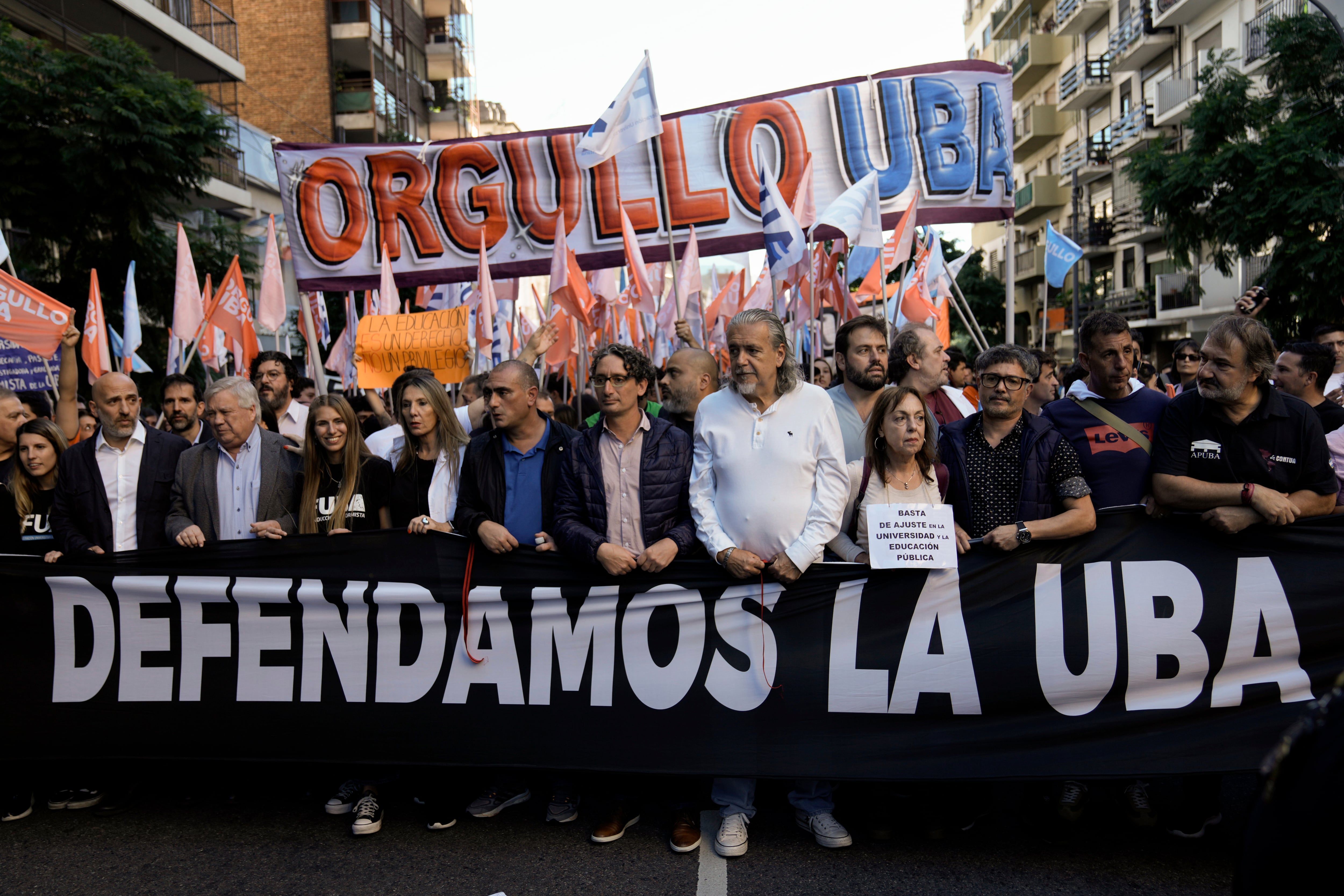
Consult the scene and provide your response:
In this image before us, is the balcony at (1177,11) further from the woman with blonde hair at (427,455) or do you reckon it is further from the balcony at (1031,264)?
the woman with blonde hair at (427,455)

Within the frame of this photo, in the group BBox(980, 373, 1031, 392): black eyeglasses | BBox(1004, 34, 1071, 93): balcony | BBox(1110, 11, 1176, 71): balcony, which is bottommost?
BBox(980, 373, 1031, 392): black eyeglasses

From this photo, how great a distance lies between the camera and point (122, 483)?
174 inches

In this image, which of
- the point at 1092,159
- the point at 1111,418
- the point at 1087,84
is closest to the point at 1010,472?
the point at 1111,418

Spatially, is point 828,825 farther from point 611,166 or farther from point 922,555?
point 611,166

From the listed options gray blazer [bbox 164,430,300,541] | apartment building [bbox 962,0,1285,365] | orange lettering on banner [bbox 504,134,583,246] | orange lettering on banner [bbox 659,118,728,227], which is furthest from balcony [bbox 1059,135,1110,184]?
gray blazer [bbox 164,430,300,541]

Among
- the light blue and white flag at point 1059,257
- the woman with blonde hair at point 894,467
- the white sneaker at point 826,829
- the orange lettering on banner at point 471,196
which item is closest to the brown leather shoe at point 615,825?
the white sneaker at point 826,829

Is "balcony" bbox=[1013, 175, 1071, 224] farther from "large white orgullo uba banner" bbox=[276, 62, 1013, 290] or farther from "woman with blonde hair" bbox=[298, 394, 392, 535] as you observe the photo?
"woman with blonde hair" bbox=[298, 394, 392, 535]

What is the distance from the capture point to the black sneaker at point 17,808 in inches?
157

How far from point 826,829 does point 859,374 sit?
1979 mm

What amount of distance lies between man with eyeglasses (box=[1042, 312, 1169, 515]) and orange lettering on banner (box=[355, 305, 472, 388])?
4.31m

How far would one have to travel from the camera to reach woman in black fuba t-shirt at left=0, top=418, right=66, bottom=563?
4.36 metres

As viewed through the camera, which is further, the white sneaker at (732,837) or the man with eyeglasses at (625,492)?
the man with eyeglasses at (625,492)

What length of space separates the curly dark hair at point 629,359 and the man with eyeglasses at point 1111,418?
1675 millimetres

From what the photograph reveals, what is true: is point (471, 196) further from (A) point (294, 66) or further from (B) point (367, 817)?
(A) point (294, 66)
